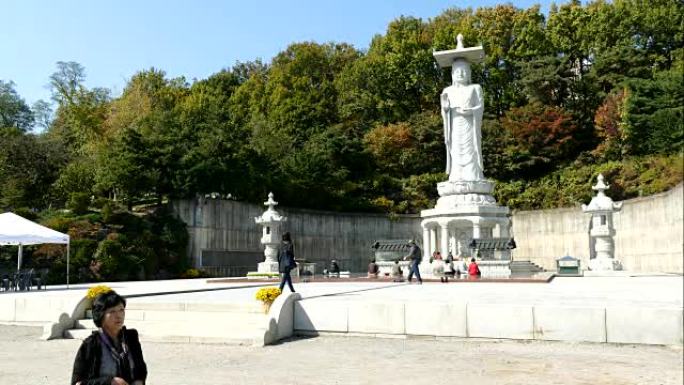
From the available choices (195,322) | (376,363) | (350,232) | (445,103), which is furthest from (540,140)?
(376,363)

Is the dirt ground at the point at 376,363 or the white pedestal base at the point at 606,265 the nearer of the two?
the dirt ground at the point at 376,363

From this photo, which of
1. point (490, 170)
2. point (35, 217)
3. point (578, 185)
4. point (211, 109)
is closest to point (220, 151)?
point (211, 109)

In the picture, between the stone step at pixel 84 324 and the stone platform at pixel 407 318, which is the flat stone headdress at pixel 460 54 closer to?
the stone platform at pixel 407 318

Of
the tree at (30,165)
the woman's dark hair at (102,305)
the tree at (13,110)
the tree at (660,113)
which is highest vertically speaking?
the tree at (13,110)

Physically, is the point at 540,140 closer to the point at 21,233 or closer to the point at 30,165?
the point at 30,165

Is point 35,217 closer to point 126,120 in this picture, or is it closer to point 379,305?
point 126,120

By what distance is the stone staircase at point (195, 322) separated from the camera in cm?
1047

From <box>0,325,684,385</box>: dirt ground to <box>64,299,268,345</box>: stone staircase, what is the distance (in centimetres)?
32

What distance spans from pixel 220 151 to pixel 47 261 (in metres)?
10.6

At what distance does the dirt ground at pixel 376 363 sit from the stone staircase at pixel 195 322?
12.7 inches

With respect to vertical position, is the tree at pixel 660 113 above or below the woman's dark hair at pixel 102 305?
above

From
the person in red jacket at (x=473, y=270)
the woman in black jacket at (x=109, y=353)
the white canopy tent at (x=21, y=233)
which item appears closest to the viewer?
the woman in black jacket at (x=109, y=353)

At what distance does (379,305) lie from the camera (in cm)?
1039

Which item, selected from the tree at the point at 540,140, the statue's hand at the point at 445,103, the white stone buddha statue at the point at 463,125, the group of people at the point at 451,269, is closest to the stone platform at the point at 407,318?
the group of people at the point at 451,269
